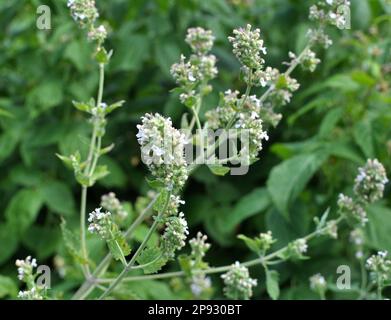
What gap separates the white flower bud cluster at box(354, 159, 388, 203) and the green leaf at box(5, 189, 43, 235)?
160 centimetres

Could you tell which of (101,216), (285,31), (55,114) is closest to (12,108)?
(55,114)

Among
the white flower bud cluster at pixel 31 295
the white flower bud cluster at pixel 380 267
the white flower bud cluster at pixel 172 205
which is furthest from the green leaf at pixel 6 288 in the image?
the white flower bud cluster at pixel 380 267

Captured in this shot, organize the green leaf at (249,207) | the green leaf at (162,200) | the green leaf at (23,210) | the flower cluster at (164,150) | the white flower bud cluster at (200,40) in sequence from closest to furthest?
the flower cluster at (164,150) → the green leaf at (162,200) → the white flower bud cluster at (200,40) → the green leaf at (249,207) → the green leaf at (23,210)

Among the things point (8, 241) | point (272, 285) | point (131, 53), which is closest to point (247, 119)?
point (272, 285)

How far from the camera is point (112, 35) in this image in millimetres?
3574

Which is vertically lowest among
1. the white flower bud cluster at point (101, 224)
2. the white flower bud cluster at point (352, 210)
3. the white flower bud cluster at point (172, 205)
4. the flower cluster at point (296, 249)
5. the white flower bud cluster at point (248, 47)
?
the flower cluster at point (296, 249)

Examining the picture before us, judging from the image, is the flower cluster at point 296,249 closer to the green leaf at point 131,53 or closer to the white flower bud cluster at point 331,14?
the white flower bud cluster at point 331,14

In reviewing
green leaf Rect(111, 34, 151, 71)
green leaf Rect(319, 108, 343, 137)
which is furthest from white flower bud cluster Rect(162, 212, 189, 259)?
green leaf Rect(111, 34, 151, 71)

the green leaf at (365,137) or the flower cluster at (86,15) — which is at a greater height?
the flower cluster at (86,15)

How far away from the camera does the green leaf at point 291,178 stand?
259cm

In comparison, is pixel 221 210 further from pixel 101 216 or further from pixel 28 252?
pixel 101 216

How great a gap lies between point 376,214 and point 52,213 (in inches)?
63.6

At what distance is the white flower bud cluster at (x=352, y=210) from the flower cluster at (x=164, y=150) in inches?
28.4

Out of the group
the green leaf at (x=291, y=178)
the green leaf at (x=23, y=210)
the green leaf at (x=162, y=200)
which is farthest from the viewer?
the green leaf at (x=23, y=210)
